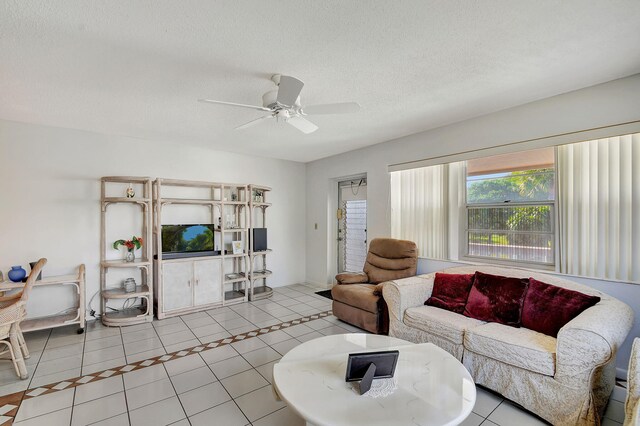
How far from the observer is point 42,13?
1.56 m

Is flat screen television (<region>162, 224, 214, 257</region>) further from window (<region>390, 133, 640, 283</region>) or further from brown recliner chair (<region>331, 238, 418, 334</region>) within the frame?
window (<region>390, 133, 640, 283</region>)

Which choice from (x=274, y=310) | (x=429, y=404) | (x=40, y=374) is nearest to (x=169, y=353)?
(x=40, y=374)

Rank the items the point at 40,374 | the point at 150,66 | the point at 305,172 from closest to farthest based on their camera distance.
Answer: the point at 150,66 → the point at 40,374 → the point at 305,172

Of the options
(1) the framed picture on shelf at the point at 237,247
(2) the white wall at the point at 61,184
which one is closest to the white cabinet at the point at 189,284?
(1) the framed picture on shelf at the point at 237,247

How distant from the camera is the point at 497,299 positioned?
2566 millimetres

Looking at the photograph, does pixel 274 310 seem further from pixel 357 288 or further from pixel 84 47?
pixel 84 47

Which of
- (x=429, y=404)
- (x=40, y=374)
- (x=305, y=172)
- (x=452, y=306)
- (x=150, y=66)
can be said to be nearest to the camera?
(x=429, y=404)

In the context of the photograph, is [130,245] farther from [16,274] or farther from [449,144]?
[449,144]

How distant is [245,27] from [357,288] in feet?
9.48

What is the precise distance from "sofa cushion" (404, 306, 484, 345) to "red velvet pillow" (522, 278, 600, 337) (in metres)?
0.38

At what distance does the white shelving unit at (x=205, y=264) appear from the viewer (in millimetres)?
3844

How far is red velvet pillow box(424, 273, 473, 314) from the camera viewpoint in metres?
2.80

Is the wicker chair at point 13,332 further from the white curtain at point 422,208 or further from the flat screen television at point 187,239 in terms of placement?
the white curtain at point 422,208

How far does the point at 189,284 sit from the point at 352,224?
2.77 metres
